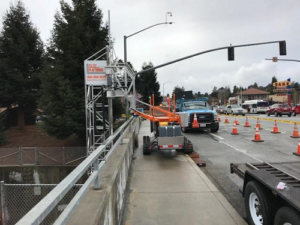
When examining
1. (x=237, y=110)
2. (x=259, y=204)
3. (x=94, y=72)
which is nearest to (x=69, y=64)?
(x=94, y=72)

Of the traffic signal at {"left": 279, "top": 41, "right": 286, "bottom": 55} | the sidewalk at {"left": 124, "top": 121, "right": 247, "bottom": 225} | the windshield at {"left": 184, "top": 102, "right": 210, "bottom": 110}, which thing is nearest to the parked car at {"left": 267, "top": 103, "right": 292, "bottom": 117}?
the traffic signal at {"left": 279, "top": 41, "right": 286, "bottom": 55}

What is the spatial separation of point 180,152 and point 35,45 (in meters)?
17.1

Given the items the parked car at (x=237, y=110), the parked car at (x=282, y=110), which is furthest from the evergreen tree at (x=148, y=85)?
the parked car at (x=282, y=110)

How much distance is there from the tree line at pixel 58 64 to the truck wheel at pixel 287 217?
12.0 m

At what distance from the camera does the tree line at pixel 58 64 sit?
14.1 meters

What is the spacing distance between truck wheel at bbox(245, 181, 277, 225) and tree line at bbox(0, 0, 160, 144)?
11.2 metres

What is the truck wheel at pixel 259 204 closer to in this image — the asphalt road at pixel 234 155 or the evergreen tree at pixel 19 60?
the asphalt road at pixel 234 155

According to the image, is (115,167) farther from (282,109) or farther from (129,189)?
(282,109)

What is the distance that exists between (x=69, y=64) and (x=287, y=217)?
1388 cm

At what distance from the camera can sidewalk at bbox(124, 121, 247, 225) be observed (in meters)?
4.43

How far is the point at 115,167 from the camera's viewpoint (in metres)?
4.66

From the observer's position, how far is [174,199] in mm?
5273

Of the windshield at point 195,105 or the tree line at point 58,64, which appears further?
the windshield at point 195,105

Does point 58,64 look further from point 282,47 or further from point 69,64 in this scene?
point 282,47
